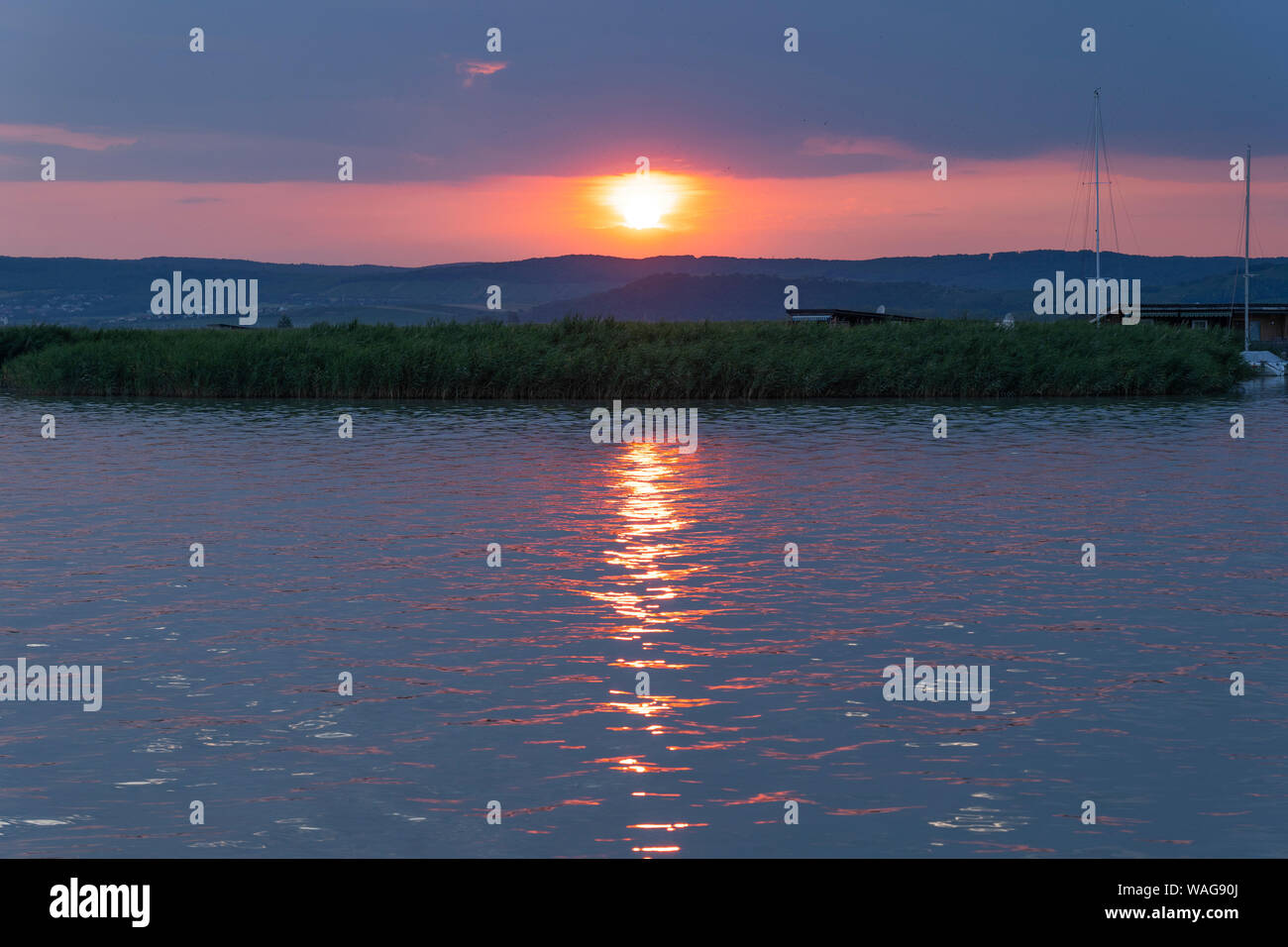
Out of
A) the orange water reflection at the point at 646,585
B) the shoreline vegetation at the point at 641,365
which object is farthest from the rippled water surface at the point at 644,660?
the shoreline vegetation at the point at 641,365

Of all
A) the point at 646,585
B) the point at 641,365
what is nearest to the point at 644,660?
the point at 646,585

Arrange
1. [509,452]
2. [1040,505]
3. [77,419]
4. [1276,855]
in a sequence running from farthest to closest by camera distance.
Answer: [77,419] → [509,452] → [1040,505] → [1276,855]

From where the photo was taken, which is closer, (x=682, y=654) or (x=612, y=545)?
(x=682, y=654)

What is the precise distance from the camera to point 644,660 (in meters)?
14.7

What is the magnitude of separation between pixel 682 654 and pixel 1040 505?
1375 cm

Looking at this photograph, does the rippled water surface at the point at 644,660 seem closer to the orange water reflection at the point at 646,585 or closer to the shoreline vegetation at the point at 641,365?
the orange water reflection at the point at 646,585

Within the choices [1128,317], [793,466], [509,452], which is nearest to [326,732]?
[793,466]

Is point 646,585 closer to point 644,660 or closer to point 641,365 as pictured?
point 644,660

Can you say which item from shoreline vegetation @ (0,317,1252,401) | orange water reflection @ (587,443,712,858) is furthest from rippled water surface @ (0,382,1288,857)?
shoreline vegetation @ (0,317,1252,401)

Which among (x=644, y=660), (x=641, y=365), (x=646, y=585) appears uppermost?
(x=641, y=365)

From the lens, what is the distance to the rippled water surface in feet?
32.9

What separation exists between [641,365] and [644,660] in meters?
44.0

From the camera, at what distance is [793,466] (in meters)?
33.2
